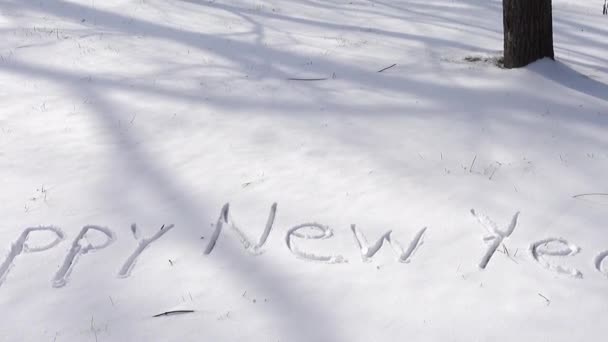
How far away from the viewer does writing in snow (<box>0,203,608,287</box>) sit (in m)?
3.57

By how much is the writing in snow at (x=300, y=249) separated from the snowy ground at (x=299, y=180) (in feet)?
0.07

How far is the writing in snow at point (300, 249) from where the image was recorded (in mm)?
3569

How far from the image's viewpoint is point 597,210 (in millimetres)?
4055

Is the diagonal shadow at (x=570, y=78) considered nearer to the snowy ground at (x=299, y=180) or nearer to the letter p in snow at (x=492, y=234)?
the snowy ground at (x=299, y=180)

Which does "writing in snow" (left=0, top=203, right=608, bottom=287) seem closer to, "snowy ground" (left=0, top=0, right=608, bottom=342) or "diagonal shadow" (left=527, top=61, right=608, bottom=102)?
"snowy ground" (left=0, top=0, right=608, bottom=342)

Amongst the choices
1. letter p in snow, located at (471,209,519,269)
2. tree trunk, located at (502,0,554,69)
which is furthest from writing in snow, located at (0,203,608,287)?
tree trunk, located at (502,0,554,69)

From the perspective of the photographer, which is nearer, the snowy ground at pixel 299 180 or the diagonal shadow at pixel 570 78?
the snowy ground at pixel 299 180

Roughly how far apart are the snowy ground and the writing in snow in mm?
21

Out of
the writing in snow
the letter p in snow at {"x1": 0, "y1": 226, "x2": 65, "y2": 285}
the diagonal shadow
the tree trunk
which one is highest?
the tree trunk

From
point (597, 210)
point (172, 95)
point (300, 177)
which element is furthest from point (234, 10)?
point (597, 210)

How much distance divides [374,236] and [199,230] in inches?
43.1

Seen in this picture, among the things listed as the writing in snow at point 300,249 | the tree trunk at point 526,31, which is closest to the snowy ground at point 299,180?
the writing in snow at point 300,249

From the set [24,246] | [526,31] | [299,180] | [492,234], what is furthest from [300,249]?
[526,31]

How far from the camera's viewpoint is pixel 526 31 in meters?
6.11
